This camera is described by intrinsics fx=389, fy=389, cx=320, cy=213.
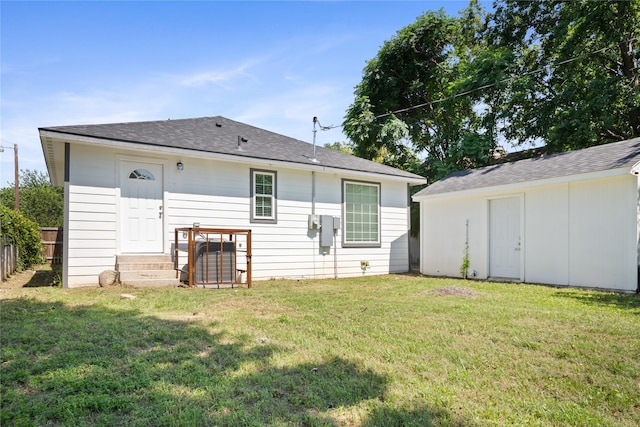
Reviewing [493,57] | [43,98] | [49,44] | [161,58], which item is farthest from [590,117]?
[43,98]

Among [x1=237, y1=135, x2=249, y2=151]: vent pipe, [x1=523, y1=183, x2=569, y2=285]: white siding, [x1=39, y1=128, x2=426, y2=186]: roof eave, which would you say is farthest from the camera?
[x1=237, y1=135, x2=249, y2=151]: vent pipe

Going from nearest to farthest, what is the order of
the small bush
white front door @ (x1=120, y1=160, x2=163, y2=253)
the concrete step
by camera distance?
1. the concrete step
2. white front door @ (x1=120, y1=160, x2=163, y2=253)
3. the small bush

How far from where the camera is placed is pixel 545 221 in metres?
9.01

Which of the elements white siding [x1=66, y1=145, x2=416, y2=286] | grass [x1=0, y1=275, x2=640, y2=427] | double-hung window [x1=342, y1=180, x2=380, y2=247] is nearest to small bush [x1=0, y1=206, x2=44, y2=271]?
white siding [x1=66, y1=145, x2=416, y2=286]

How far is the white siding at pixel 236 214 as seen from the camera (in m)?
7.69

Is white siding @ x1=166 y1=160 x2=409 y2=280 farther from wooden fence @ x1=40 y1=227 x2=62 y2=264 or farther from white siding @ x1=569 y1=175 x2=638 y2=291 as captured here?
wooden fence @ x1=40 y1=227 x2=62 y2=264

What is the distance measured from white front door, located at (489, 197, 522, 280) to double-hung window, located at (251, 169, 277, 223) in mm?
5719

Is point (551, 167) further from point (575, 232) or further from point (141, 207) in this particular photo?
point (141, 207)

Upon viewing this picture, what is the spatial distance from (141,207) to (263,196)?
2853 millimetres

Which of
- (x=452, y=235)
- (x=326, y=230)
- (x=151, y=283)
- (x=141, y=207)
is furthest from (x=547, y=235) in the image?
(x=141, y=207)

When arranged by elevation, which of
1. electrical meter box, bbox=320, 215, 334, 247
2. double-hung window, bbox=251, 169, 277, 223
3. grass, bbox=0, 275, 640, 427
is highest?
double-hung window, bbox=251, 169, 277, 223

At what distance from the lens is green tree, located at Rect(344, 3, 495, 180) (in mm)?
17797

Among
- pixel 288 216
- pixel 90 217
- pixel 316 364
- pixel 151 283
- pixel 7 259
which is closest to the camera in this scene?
pixel 316 364

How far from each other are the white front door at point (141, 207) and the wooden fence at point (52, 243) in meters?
8.29
